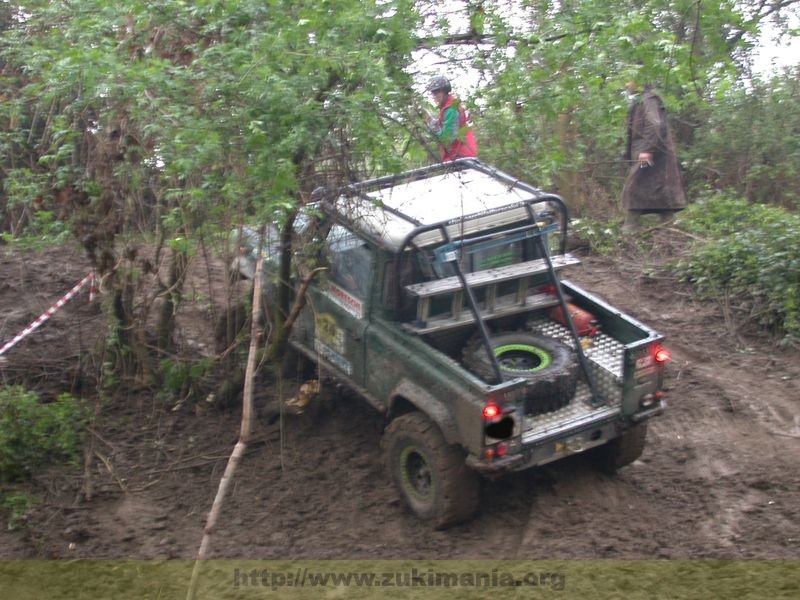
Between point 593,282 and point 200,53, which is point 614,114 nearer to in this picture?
point 200,53

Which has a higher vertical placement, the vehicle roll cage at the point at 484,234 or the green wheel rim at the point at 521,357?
the vehicle roll cage at the point at 484,234

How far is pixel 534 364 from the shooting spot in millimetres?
6277

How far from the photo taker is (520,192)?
6.75 m

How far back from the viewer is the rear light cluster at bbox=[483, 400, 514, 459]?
552 cm

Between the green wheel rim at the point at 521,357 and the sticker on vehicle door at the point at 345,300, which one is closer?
the green wheel rim at the point at 521,357

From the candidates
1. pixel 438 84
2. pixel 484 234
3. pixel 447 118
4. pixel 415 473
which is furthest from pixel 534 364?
pixel 438 84

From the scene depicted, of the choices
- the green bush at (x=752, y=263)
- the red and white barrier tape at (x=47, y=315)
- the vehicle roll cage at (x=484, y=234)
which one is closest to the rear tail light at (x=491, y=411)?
the vehicle roll cage at (x=484, y=234)

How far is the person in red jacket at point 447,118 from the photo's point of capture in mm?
6375

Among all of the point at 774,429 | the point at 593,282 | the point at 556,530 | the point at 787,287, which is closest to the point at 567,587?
the point at 556,530

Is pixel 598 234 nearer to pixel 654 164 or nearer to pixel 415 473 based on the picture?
pixel 654 164

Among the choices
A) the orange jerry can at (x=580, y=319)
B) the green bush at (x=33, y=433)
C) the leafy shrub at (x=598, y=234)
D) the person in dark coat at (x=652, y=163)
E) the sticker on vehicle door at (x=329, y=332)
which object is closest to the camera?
the green bush at (x=33, y=433)

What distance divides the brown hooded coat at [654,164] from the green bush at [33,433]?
21.7ft

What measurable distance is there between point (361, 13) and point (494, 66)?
3.98 feet

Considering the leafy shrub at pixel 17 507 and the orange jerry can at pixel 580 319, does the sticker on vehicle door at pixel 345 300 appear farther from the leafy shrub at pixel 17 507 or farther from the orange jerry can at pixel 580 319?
the leafy shrub at pixel 17 507
